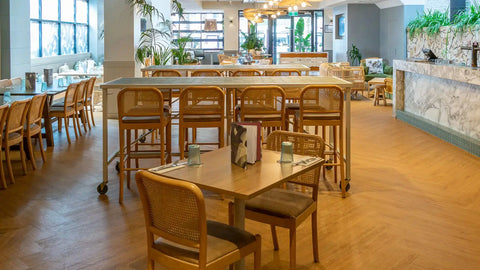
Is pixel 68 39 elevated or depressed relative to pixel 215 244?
elevated

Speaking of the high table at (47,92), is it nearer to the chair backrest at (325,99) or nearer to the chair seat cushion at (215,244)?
the chair backrest at (325,99)

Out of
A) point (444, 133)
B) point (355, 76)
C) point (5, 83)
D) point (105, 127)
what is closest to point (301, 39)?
point (355, 76)

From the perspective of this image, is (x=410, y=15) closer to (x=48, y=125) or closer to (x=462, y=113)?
(x=462, y=113)

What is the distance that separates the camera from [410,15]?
15.2m

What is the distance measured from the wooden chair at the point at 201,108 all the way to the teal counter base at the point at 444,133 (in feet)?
12.2

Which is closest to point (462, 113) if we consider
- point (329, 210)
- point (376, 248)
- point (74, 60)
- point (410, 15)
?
point (329, 210)

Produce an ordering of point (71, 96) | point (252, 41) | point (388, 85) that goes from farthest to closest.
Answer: point (252, 41), point (388, 85), point (71, 96)

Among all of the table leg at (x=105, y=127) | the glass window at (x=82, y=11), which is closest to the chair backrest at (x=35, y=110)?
the table leg at (x=105, y=127)

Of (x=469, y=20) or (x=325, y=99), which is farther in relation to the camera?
(x=469, y=20)

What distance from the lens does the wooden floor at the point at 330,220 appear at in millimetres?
3434

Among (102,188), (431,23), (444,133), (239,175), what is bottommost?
(102,188)

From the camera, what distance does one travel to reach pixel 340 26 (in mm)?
19219

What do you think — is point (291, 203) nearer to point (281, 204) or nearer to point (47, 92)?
point (281, 204)

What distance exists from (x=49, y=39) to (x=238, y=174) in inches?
519
